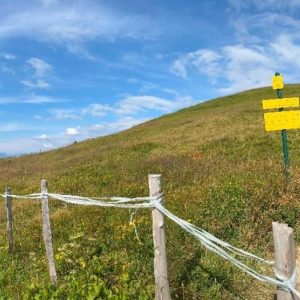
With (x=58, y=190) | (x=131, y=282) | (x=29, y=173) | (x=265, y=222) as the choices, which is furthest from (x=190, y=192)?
(x=29, y=173)

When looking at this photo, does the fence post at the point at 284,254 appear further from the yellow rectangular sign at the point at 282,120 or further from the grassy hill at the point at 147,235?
the yellow rectangular sign at the point at 282,120

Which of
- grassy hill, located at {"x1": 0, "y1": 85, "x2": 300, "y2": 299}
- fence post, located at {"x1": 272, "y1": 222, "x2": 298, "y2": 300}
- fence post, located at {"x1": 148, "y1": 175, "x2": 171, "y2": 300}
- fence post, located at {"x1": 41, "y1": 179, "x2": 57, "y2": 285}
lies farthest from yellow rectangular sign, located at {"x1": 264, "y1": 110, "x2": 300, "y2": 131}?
fence post, located at {"x1": 272, "y1": 222, "x2": 298, "y2": 300}

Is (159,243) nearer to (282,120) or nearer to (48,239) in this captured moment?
(48,239)

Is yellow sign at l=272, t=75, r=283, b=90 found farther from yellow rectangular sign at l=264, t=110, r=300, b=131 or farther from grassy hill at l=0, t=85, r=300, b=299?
grassy hill at l=0, t=85, r=300, b=299

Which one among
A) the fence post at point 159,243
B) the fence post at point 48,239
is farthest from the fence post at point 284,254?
the fence post at point 48,239

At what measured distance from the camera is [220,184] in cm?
1171

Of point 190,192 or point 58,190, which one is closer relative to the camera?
point 190,192

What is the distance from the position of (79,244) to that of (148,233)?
1.37 meters

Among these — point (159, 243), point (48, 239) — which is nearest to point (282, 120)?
point (48, 239)

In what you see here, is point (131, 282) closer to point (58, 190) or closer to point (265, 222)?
point (265, 222)

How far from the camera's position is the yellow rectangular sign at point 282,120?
1207 cm

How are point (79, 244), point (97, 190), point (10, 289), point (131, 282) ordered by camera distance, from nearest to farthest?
point (131, 282) < point (10, 289) < point (79, 244) < point (97, 190)

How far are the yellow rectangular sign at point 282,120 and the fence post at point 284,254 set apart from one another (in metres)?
8.22

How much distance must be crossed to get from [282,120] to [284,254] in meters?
8.39
